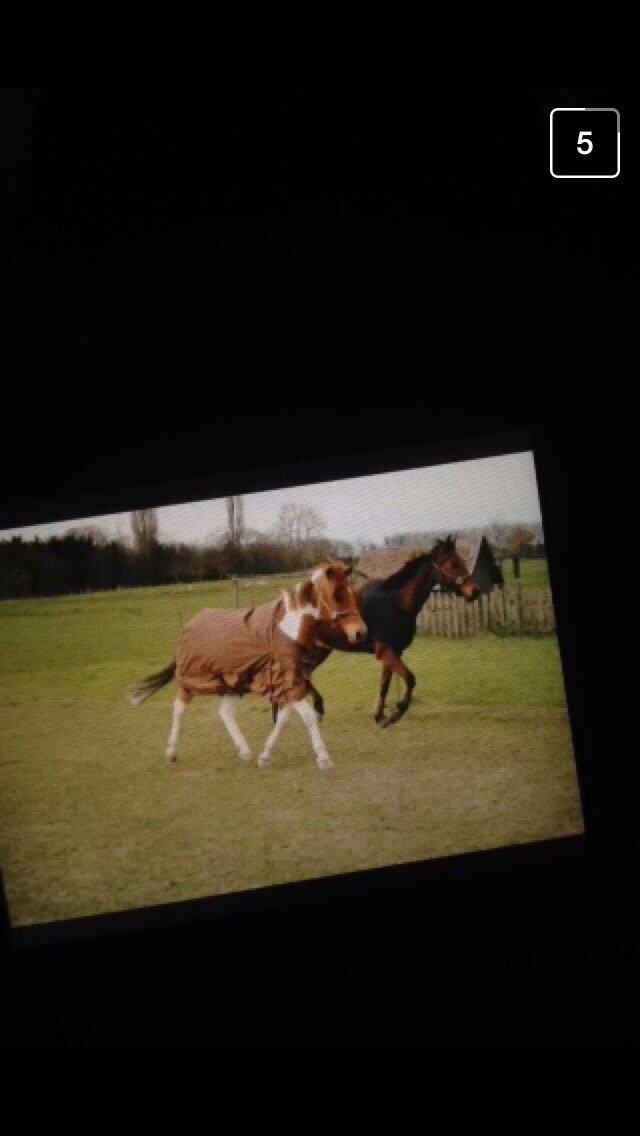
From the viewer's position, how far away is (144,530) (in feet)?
6.42

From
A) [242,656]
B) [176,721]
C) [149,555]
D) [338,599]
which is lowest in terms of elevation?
[176,721]

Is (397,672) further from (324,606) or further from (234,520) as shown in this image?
(234,520)

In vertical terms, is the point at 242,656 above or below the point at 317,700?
above

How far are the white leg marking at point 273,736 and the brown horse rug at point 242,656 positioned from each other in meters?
0.02

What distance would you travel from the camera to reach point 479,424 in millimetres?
2051

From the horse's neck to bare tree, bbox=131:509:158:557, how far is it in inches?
22.3

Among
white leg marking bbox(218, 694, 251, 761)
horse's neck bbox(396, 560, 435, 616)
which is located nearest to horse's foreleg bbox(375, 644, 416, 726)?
horse's neck bbox(396, 560, 435, 616)

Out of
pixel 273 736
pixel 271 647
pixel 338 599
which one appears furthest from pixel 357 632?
pixel 273 736

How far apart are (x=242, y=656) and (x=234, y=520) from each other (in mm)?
310

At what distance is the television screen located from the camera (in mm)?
1940

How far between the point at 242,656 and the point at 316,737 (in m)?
0.25

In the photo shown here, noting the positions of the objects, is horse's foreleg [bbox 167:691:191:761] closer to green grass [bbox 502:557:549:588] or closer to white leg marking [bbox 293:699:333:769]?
white leg marking [bbox 293:699:333:769]

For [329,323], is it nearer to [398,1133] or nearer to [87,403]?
[87,403]

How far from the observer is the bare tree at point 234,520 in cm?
196
